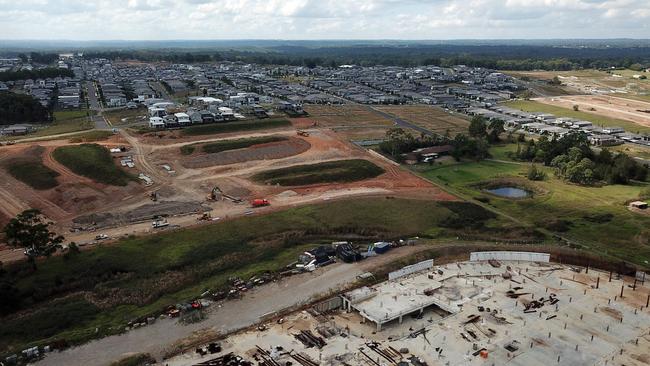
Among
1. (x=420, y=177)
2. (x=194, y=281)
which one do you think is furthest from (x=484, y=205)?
(x=194, y=281)

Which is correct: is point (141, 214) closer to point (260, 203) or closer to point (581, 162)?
point (260, 203)

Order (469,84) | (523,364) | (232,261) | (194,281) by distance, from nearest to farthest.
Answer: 1. (523,364)
2. (194,281)
3. (232,261)
4. (469,84)

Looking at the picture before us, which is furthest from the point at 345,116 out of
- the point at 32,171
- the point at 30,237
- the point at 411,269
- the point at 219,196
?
the point at 30,237

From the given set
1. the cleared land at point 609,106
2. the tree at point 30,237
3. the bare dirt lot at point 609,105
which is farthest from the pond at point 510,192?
the bare dirt lot at point 609,105

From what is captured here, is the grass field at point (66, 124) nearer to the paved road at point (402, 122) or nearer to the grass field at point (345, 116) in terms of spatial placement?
the grass field at point (345, 116)

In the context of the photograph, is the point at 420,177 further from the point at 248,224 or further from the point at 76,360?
the point at 76,360

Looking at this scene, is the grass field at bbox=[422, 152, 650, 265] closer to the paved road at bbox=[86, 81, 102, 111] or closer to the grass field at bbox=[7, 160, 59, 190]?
the grass field at bbox=[7, 160, 59, 190]

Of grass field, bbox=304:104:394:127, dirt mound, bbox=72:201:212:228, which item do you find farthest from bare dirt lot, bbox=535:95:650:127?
dirt mound, bbox=72:201:212:228
